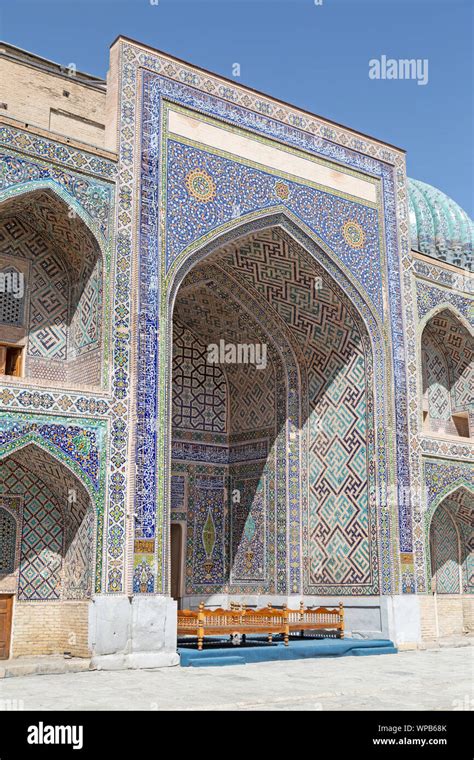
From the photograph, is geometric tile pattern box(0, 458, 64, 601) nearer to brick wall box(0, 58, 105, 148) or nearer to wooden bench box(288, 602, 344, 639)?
wooden bench box(288, 602, 344, 639)

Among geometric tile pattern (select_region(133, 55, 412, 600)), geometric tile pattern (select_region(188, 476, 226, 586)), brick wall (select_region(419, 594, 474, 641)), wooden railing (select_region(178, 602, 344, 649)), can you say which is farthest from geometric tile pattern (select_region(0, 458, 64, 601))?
brick wall (select_region(419, 594, 474, 641))

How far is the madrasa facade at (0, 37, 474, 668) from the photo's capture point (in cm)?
825

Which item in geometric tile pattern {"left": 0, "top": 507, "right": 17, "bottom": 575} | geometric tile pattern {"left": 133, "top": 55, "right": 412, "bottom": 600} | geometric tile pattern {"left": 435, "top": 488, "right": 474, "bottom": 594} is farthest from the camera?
geometric tile pattern {"left": 435, "top": 488, "right": 474, "bottom": 594}

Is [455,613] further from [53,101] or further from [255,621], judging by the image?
[53,101]

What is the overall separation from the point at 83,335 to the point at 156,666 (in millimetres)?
3432

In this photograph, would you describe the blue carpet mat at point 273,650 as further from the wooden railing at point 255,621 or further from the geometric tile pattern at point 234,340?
the geometric tile pattern at point 234,340

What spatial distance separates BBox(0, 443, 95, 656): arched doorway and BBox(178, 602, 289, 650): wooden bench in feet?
4.08

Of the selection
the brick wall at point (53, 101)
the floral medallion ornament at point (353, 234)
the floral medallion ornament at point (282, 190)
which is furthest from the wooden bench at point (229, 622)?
the brick wall at point (53, 101)
